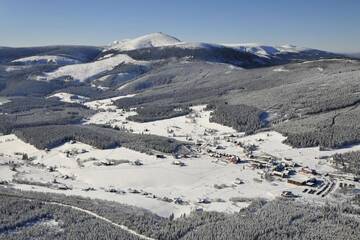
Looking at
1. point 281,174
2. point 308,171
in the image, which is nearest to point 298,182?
point 281,174

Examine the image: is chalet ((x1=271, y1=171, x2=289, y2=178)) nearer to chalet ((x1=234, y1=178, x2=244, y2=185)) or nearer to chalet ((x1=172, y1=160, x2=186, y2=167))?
chalet ((x1=234, y1=178, x2=244, y2=185))

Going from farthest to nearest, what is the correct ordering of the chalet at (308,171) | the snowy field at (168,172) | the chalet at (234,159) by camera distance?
the chalet at (234,159)
the chalet at (308,171)
the snowy field at (168,172)

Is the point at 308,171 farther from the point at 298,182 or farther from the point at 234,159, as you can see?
the point at 234,159

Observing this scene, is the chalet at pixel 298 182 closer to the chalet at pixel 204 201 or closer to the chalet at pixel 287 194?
the chalet at pixel 287 194

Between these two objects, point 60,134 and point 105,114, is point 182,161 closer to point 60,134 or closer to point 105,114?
point 60,134

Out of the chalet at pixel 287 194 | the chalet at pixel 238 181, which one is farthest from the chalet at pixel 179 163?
the chalet at pixel 287 194

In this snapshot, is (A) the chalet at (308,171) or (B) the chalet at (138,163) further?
(B) the chalet at (138,163)

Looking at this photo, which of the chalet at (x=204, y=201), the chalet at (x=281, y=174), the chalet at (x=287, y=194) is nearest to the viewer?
the chalet at (x=204, y=201)

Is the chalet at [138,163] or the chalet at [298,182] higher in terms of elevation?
the chalet at [298,182]

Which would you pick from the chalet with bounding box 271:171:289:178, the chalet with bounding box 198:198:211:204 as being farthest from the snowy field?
the chalet with bounding box 271:171:289:178
